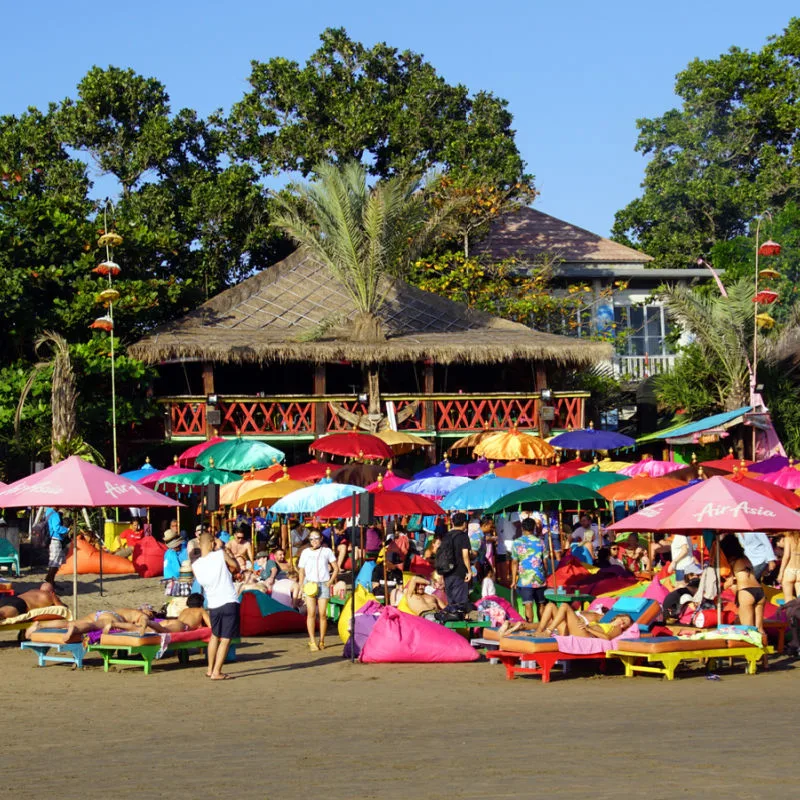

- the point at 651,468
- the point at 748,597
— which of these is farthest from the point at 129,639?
the point at 651,468

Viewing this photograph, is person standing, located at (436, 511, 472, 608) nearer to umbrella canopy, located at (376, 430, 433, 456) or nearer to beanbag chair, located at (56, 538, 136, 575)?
beanbag chair, located at (56, 538, 136, 575)

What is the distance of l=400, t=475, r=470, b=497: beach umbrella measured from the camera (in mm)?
18594

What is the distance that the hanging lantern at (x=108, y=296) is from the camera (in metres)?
24.3

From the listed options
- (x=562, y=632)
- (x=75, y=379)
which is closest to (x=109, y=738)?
(x=562, y=632)

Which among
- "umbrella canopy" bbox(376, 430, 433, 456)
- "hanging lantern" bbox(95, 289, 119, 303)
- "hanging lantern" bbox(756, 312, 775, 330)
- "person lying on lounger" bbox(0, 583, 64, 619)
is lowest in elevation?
"person lying on lounger" bbox(0, 583, 64, 619)

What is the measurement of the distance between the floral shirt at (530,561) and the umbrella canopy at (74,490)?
422cm

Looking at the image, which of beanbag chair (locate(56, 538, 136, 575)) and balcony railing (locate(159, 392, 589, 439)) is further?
balcony railing (locate(159, 392, 589, 439))

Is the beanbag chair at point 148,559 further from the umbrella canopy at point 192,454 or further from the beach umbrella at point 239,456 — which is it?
the umbrella canopy at point 192,454

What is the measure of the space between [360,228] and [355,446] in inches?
324

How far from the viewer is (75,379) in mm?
24750

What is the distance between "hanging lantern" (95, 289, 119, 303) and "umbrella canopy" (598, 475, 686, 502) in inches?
440

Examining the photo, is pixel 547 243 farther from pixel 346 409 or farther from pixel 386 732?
pixel 386 732

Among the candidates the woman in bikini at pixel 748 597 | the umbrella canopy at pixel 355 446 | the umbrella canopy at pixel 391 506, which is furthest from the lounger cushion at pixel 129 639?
the umbrella canopy at pixel 355 446

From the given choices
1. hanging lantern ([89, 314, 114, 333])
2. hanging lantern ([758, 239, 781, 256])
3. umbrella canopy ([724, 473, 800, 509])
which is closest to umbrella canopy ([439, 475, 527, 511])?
umbrella canopy ([724, 473, 800, 509])
